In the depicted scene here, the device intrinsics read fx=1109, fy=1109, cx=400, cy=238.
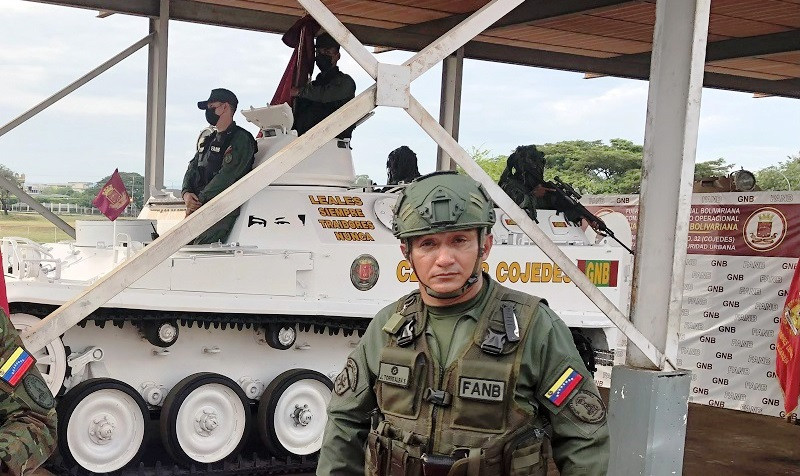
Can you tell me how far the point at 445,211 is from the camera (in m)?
2.98

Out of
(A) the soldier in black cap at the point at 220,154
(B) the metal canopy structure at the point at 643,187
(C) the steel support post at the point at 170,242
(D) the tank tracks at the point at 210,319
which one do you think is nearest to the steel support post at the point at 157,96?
(A) the soldier in black cap at the point at 220,154

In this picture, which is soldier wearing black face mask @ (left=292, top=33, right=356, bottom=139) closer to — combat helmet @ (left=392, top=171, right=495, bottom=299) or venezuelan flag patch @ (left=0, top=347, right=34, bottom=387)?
combat helmet @ (left=392, top=171, right=495, bottom=299)

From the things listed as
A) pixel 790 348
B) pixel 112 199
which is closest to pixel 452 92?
pixel 790 348

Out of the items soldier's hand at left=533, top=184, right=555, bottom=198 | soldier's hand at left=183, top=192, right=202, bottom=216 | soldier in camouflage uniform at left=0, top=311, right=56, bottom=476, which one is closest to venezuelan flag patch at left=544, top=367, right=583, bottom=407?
soldier in camouflage uniform at left=0, top=311, right=56, bottom=476

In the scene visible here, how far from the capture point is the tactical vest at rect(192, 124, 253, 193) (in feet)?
28.7

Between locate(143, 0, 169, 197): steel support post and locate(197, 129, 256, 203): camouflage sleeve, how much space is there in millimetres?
5485

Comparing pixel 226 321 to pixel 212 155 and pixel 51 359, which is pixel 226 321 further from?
pixel 212 155

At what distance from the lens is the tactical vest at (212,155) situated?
8742 millimetres

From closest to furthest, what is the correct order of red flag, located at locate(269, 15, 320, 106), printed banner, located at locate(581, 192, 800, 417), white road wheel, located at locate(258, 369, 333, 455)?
1. white road wheel, located at locate(258, 369, 333, 455)
2. red flag, located at locate(269, 15, 320, 106)
3. printed banner, located at locate(581, 192, 800, 417)

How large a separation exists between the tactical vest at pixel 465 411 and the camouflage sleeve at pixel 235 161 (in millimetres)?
5801

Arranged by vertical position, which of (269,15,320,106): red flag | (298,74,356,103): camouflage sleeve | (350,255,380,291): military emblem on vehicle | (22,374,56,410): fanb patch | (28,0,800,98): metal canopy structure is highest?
(28,0,800,98): metal canopy structure

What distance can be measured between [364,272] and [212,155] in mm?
1572

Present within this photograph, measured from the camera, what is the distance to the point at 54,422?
3.06 m

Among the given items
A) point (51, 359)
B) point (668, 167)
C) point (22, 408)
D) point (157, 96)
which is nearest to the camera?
point (22, 408)
